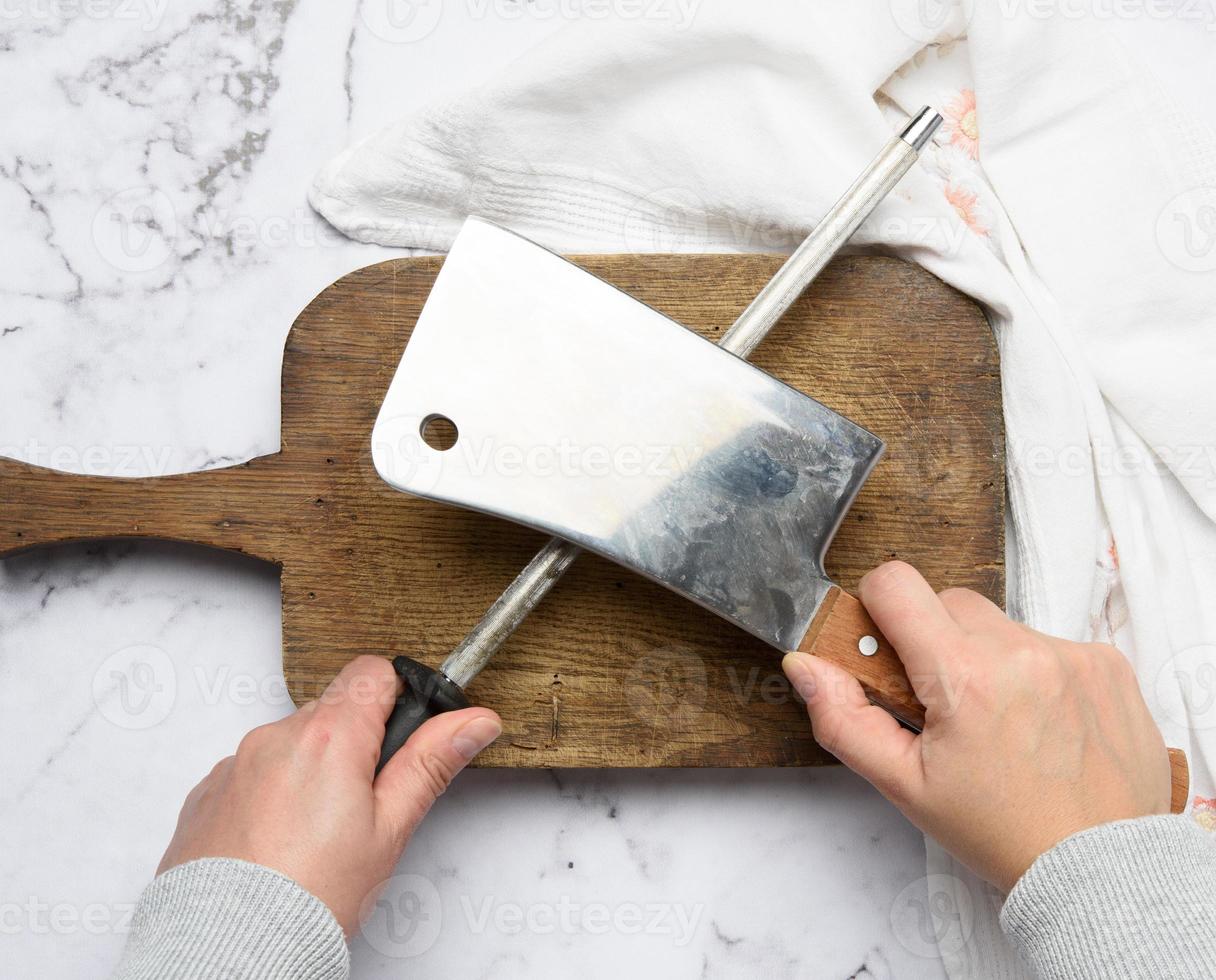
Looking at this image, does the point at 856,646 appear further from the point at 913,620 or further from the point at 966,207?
the point at 966,207

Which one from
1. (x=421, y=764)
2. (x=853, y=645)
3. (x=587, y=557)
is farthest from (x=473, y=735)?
Result: (x=853, y=645)

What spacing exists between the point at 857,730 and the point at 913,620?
0.08 metres

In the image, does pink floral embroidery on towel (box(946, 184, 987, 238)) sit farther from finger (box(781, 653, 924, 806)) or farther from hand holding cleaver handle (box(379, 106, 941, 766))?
finger (box(781, 653, 924, 806))

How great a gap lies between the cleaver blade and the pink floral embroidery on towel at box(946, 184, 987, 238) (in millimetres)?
252

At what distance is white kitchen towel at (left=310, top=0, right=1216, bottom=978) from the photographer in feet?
2.38

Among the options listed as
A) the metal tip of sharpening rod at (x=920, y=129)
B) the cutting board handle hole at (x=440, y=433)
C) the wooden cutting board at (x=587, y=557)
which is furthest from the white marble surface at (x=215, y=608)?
the metal tip of sharpening rod at (x=920, y=129)

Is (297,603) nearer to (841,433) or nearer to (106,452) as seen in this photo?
(106,452)

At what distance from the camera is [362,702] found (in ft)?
2.12

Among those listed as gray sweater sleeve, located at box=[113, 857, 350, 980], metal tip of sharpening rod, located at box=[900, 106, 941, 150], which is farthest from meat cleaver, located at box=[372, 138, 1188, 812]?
metal tip of sharpening rod, located at box=[900, 106, 941, 150]

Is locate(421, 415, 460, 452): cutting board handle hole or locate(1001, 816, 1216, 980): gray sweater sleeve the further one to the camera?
locate(421, 415, 460, 452): cutting board handle hole

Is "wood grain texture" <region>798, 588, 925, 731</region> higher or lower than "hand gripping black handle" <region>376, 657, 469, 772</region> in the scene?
higher

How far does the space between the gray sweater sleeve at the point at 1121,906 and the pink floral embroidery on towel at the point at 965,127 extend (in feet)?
1.72

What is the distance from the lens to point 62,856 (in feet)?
2.58

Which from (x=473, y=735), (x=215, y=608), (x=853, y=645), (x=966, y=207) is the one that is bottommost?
(x=215, y=608)
